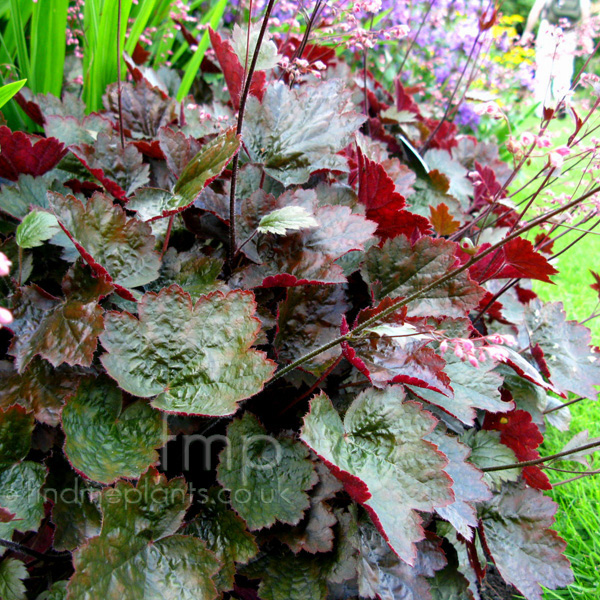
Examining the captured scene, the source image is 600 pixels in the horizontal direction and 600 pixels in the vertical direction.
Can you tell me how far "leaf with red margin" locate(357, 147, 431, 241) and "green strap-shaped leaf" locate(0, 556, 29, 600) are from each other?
105 centimetres

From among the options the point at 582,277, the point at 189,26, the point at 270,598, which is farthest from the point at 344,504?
the point at 582,277

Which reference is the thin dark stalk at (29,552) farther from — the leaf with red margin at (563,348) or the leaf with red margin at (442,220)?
the leaf with red margin at (563,348)

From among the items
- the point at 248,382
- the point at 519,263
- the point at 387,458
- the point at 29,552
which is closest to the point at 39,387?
the point at 29,552

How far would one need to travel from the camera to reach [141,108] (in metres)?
1.50

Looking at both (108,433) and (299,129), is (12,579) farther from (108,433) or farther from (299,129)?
(299,129)

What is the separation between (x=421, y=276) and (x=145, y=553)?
2.68 feet

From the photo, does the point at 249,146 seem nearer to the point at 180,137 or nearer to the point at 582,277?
the point at 180,137

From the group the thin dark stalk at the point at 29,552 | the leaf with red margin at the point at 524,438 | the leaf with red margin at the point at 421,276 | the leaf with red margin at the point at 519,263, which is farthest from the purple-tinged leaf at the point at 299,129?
the thin dark stalk at the point at 29,552

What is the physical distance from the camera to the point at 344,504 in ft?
3.52

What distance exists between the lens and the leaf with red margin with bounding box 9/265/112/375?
870mm

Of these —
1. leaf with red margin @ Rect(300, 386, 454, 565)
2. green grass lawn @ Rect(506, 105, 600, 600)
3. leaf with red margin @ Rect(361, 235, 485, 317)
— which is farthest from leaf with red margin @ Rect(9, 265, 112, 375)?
green grass lawn @ Rect(506, 105, 600, 600)

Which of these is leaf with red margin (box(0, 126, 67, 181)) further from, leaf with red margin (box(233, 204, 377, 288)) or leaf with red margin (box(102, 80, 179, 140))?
leaf with red margin (box(233, 204, 377, 288))

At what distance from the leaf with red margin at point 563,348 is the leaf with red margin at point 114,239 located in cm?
123

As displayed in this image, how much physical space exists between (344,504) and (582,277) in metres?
3.11
